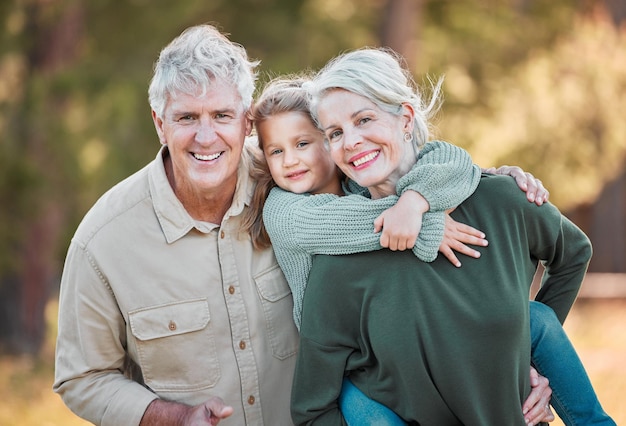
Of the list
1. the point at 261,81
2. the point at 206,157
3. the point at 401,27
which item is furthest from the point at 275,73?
the point at 206,157

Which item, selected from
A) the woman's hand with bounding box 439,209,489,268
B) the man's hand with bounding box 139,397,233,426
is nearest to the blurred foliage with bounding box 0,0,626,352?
the man's hand with bounding box 139,397,233,426

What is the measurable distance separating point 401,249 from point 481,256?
25 centimetres

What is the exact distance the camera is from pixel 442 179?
8.81 feet

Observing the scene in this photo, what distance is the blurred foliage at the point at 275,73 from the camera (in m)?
8.12

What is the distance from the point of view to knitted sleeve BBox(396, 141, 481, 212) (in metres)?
2.66

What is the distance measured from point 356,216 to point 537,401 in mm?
818

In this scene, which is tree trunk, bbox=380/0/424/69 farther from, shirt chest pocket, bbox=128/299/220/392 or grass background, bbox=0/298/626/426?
shirt chest pocket, bbox=128/299/220/392

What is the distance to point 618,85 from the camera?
10.6m

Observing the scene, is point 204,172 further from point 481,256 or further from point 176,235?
point 481,256

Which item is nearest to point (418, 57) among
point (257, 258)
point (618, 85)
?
point (618, 85)

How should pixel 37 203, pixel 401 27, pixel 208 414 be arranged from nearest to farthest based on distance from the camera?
pixel 208 414, pixel 37 203, pixel 401 27

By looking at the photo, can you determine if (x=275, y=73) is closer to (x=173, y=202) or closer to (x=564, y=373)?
(x=173, y=202)

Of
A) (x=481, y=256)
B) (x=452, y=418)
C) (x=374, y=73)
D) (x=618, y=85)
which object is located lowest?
(x=452, y=418)

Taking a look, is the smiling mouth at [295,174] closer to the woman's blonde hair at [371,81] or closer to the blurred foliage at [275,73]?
the woman's blonde hair at [371,81]
